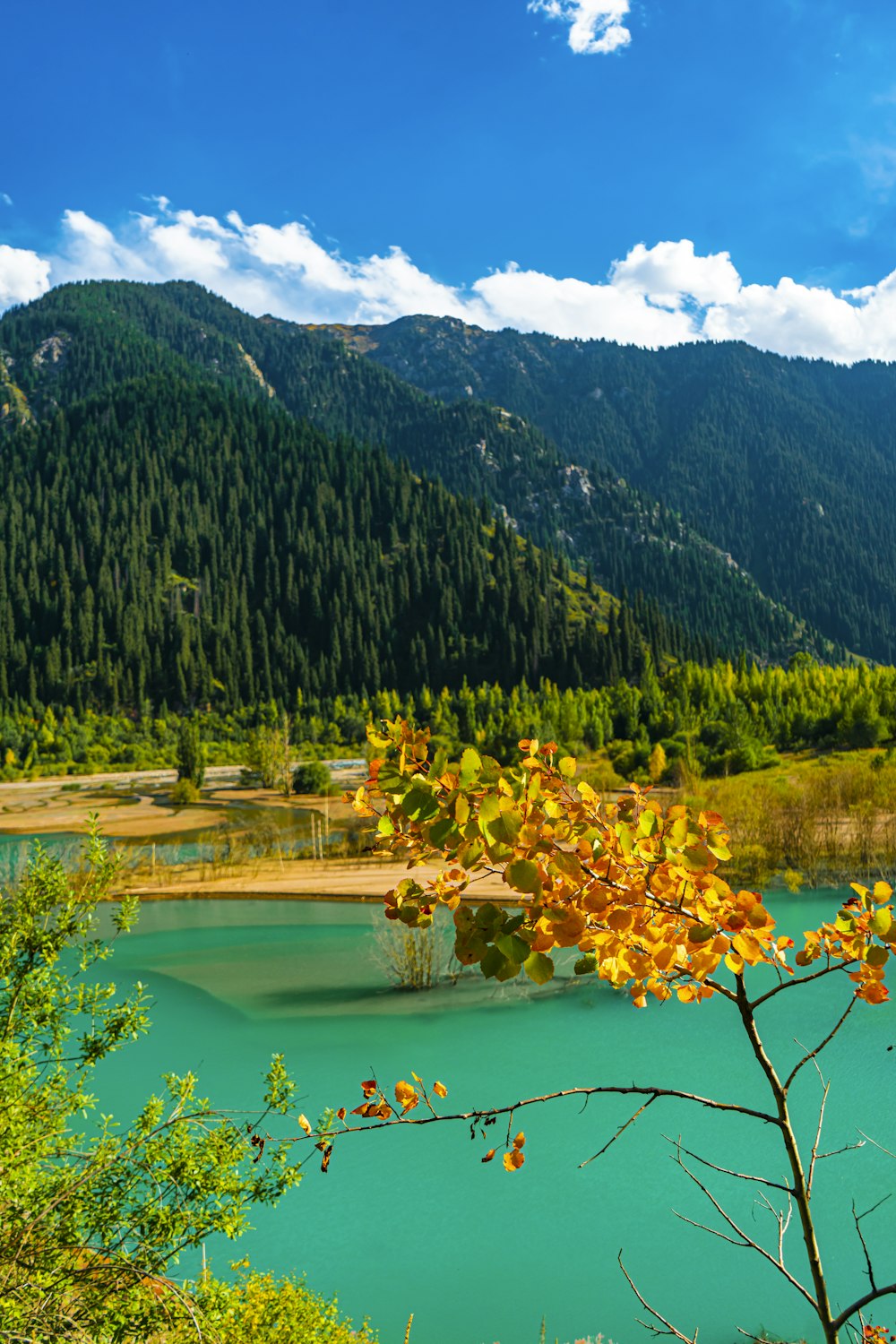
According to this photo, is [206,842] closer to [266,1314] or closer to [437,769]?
[266,1314]

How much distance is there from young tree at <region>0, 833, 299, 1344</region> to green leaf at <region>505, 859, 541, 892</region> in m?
3.77

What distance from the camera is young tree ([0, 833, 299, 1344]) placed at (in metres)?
4.57

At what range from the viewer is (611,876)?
61.2 inches

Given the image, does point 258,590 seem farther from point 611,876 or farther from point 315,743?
point 611,876

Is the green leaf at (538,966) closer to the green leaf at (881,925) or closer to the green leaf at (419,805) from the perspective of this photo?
the green leaf at (419,805)

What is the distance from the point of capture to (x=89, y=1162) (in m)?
5.95

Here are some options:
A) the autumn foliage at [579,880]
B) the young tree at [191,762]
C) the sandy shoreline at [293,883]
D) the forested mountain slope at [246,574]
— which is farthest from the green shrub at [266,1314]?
the forested mountain slope at [246,574]

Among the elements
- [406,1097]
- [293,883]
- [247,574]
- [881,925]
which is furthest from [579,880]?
[247,574]

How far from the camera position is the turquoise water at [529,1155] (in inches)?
328

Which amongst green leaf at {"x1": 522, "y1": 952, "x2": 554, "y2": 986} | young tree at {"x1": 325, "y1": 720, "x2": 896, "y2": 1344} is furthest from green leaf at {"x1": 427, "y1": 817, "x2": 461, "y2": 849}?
green leaf at {"x1": 522, "y1": 952, "x2": 554, "y2": 986}

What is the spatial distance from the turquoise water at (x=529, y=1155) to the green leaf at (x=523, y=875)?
864 centimetres

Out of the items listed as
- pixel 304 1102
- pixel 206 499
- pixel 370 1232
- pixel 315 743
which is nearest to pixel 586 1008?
pixel 304 1102

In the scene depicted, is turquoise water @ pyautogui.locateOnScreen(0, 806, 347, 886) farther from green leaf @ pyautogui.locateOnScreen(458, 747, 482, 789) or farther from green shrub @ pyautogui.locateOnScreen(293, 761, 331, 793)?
green leaf @ pyautogui.locateOnScreen(458, 747, 482, 789)

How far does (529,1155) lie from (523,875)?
11172 millimetres
